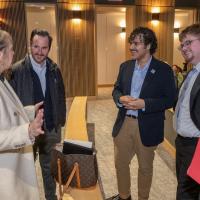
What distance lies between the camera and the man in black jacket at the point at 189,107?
2.26 m

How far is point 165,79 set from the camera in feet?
8.75

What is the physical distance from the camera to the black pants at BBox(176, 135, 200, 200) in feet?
7.80

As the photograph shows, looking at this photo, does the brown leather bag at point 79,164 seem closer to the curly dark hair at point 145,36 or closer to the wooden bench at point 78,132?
the wooden bench at point 78,132

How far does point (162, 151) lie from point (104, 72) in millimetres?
5935

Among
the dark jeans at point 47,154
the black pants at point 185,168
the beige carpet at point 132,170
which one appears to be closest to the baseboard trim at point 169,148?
the beige carpet at point 132,170

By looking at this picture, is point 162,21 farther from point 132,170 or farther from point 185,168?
point 185,168

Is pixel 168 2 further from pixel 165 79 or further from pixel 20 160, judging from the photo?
pixel 20 160

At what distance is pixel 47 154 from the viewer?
2879 millimetres

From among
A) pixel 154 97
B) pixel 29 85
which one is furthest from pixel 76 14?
pixel 154 97

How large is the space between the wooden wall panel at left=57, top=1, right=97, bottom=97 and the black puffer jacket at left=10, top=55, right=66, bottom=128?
524 centimetres

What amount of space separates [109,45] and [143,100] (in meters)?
7.53

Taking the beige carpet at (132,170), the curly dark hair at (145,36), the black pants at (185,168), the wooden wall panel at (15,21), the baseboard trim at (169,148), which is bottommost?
the beige carpet at (132,170)

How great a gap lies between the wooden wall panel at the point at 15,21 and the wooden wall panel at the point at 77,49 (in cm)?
98

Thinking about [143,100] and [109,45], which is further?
[109,45]
